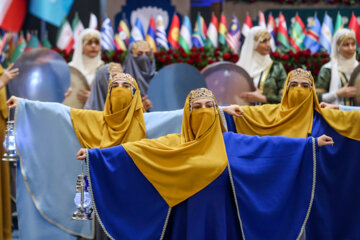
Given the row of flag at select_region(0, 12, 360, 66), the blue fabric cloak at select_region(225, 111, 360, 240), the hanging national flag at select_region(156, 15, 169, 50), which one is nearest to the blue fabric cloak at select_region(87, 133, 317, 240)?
the blue fabric cloak at select_region(225, 111, 360, 240)

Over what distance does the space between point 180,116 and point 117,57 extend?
2.89 m

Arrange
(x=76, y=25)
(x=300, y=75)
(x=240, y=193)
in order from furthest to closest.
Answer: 1. (x=76, y=25)
2. (x=300, y=75)
3. (x=240, y=193)

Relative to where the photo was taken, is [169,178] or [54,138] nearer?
[169,178]

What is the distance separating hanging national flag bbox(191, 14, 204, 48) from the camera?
9.76m

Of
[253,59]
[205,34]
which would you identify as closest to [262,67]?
[253,59]

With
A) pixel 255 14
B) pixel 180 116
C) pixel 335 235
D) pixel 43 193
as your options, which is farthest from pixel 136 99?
pixel 255 14

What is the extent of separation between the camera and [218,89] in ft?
23.4

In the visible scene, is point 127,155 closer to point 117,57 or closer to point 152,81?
point 152,81

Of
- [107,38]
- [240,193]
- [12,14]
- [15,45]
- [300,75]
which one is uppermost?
[12,14]

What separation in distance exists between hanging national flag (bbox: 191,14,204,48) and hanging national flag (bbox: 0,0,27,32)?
2.87 meters

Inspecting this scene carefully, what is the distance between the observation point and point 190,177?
5.11 metres

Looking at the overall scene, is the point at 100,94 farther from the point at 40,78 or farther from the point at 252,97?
the point at 252,97

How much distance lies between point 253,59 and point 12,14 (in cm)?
438

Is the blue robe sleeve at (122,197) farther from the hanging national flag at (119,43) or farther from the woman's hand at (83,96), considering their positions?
the hanging national flag at (119,43)
